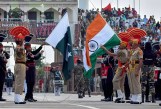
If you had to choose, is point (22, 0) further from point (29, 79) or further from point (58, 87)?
point (29, 79)

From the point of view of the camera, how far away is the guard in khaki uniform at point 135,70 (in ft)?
86.7

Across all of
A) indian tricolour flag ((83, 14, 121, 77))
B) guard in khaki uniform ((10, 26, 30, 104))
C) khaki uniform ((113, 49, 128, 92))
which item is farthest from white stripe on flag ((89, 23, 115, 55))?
guard in khaki uniform ((10, 26, 30, 104))

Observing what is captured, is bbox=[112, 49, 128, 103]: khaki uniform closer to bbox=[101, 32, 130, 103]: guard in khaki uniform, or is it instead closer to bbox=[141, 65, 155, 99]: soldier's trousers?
bbox=[101, 32, 130, 103]: guard in khaki uniform

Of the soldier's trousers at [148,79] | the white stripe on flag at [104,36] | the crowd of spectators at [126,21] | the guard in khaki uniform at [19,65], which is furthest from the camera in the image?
the crowd of spectators at [126,21]

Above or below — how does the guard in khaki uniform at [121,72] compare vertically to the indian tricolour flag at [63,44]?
below

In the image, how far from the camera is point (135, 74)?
1046 inches

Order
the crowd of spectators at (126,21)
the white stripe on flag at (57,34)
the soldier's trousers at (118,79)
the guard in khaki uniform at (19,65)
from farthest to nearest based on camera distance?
1. the crowd of spectators at (126,21)
2. the white stripe on flag at (57,34)
3. the soldier's trousers at (118,79)
4. the guard in khaki uniform at (19,65)

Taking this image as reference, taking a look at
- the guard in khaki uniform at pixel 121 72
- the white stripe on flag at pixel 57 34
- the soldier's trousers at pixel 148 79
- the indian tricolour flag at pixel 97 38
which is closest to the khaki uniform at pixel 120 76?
the guard in khaki uniform at pixel 121 72

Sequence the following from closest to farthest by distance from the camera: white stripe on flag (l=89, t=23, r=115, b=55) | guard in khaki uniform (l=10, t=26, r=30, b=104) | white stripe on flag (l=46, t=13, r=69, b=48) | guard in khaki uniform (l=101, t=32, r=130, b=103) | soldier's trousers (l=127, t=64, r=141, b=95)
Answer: guard in khaki uniform (l=10, t=26, r=30, b=104)
soldier's trousers (l=127, t=64, r=141, b=95)
guard in khaki uniform (l=101, t=32, r=130, b=103)
white stripe on flag (l=89, t=23, r=115, b=55)
white stripe on flag (l=46, t=13, r=69, b=48)

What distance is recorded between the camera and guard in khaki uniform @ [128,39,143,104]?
26.4 m

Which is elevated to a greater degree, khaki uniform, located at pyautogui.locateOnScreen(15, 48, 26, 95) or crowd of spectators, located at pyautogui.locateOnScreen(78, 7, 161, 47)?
crowd of spectators, located at pyautogui.locateOnScreen(78, 7, 161, 47)

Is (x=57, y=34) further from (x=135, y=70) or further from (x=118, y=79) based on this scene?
(x=135, y=70)

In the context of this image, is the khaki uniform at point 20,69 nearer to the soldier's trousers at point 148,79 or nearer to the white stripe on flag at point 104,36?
the white stripe on flag at point 104,36

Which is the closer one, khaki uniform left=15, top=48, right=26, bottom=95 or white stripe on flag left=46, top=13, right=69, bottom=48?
khaki uniform left=15, top=48, right=26, bottom=95
